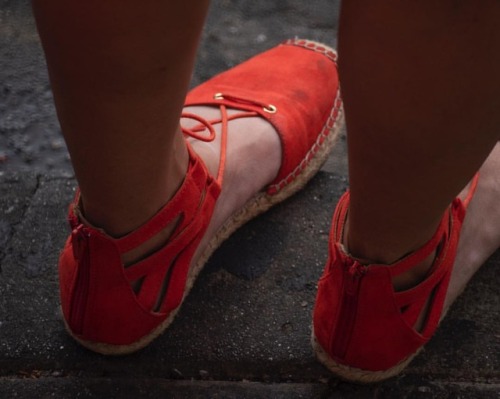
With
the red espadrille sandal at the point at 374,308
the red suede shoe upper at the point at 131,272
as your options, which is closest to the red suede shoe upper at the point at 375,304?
the red espadrille sandal at the point at 374,308

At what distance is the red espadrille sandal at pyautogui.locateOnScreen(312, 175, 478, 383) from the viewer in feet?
2.83

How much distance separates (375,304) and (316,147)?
49 centimetres

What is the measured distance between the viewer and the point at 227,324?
1.07 meters

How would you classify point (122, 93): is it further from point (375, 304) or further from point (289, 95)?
point (289, 95)

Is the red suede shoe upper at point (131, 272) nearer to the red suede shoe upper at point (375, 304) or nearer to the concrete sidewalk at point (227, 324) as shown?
the concrete sidewalk at point (227, 324)

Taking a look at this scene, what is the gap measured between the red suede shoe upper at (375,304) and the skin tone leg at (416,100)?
0.09 metres

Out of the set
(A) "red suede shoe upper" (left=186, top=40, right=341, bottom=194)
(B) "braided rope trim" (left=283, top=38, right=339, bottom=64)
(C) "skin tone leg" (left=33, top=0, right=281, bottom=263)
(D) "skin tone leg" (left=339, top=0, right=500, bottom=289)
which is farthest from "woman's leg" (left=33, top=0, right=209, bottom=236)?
(B) "braided rope trim" (left=283, top=38, right=339, bottom=64)

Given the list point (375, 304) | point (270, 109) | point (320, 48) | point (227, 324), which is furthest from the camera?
point (320, 48)

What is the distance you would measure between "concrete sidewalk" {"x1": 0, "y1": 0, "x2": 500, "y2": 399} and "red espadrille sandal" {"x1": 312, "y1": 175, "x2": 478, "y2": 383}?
0.06 metres

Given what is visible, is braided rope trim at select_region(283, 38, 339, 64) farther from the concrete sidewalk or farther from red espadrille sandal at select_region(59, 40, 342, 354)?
the concrete sidewalk

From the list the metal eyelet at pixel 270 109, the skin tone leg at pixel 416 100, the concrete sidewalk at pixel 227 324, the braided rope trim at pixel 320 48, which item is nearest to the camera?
the skin tone leg at pixel 416 100

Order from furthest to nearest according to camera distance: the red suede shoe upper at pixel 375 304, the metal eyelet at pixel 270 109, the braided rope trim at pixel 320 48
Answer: the braided rope trim at pixel 320 48 < the metal eyelet at pixel 270 109 < the red suede shoe upper at pixel 375 304

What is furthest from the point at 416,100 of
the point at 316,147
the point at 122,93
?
the point at 316,147

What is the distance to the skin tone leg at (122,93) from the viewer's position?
2.07 ft
